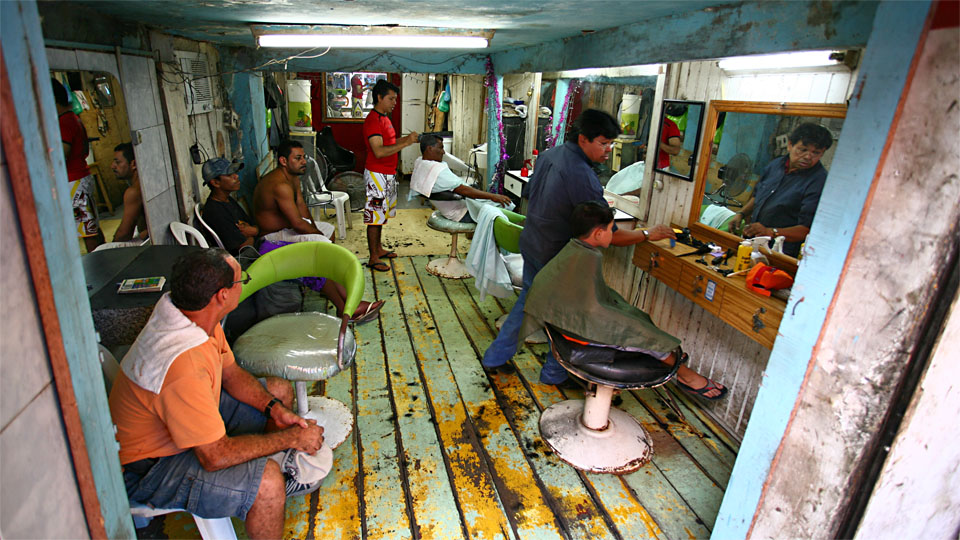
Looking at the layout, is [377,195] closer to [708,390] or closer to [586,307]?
[586,307]

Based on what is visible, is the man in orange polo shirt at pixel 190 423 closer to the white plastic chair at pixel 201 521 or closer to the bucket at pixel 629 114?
the white plastic chair at pixel 201 521

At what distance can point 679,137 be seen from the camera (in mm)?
3303

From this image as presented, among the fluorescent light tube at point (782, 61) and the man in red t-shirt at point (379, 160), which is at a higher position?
the fluorescent light tube at point (782, 61)

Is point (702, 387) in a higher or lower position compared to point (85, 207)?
lower

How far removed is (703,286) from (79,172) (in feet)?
10.5

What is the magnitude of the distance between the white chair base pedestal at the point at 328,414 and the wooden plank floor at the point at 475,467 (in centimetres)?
6

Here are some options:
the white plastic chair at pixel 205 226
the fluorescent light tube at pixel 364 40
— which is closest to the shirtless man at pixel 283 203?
the white plastic chair at pixel 205 226

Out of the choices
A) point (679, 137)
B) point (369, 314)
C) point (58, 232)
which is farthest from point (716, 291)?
point (58, 232)

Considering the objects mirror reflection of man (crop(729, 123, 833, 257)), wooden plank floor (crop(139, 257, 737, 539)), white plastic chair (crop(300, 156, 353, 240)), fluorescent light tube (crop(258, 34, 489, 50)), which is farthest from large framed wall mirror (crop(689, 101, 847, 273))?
white plastic chair (crop(300, 156, 353, 240))

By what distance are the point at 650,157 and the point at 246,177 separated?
4.32 m

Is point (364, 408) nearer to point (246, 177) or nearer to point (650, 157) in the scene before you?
point (650, 157)

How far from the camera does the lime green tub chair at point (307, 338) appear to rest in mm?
2262

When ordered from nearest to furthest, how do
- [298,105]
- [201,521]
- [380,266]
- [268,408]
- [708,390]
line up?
1. [201,521]
2. [268,408]
3. [708,390]
4. [380,266]
5. [298,105]

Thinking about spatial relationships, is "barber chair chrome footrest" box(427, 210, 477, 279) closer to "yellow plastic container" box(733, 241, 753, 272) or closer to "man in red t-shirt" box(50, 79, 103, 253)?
"yellow plastic container" box(733, 241, 753, 272)
